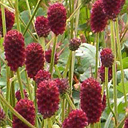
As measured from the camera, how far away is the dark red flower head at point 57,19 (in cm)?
106

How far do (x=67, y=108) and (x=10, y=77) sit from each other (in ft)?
0.83

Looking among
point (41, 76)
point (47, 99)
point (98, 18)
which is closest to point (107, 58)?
point (98, 18)

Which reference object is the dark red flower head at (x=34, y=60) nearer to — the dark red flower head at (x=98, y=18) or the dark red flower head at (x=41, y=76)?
the dark red flower head at (x=41, y=76)

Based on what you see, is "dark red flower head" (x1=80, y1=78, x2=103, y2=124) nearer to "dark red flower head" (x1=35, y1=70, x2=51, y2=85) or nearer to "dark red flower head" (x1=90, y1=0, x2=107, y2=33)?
"dark red flower head" (x1=35, y1=70, x2=51, y2=85)

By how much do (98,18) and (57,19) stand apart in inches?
6.2

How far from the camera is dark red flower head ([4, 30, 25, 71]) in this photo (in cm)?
94

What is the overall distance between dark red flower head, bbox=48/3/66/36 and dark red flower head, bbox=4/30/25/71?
13 cm

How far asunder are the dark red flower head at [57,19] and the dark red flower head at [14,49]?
0.13m

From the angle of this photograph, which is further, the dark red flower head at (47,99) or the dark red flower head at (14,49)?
the dark red flower head at (14,49)

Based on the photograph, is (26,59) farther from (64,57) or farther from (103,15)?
(64,57)

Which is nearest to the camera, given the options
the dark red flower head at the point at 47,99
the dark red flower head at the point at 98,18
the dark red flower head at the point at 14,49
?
the dark red flower head at the point at 47,99

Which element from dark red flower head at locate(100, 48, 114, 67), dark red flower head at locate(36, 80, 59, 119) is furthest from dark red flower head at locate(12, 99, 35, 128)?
dark red flower head at locate(100, 48, 114, 67)

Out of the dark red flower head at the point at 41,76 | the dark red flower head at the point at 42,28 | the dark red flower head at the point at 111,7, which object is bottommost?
the dark red flower head at the point at 41,76

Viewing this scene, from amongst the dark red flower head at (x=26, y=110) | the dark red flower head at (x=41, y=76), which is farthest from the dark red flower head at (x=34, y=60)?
the dark red flower head at (x=26, y=110)
